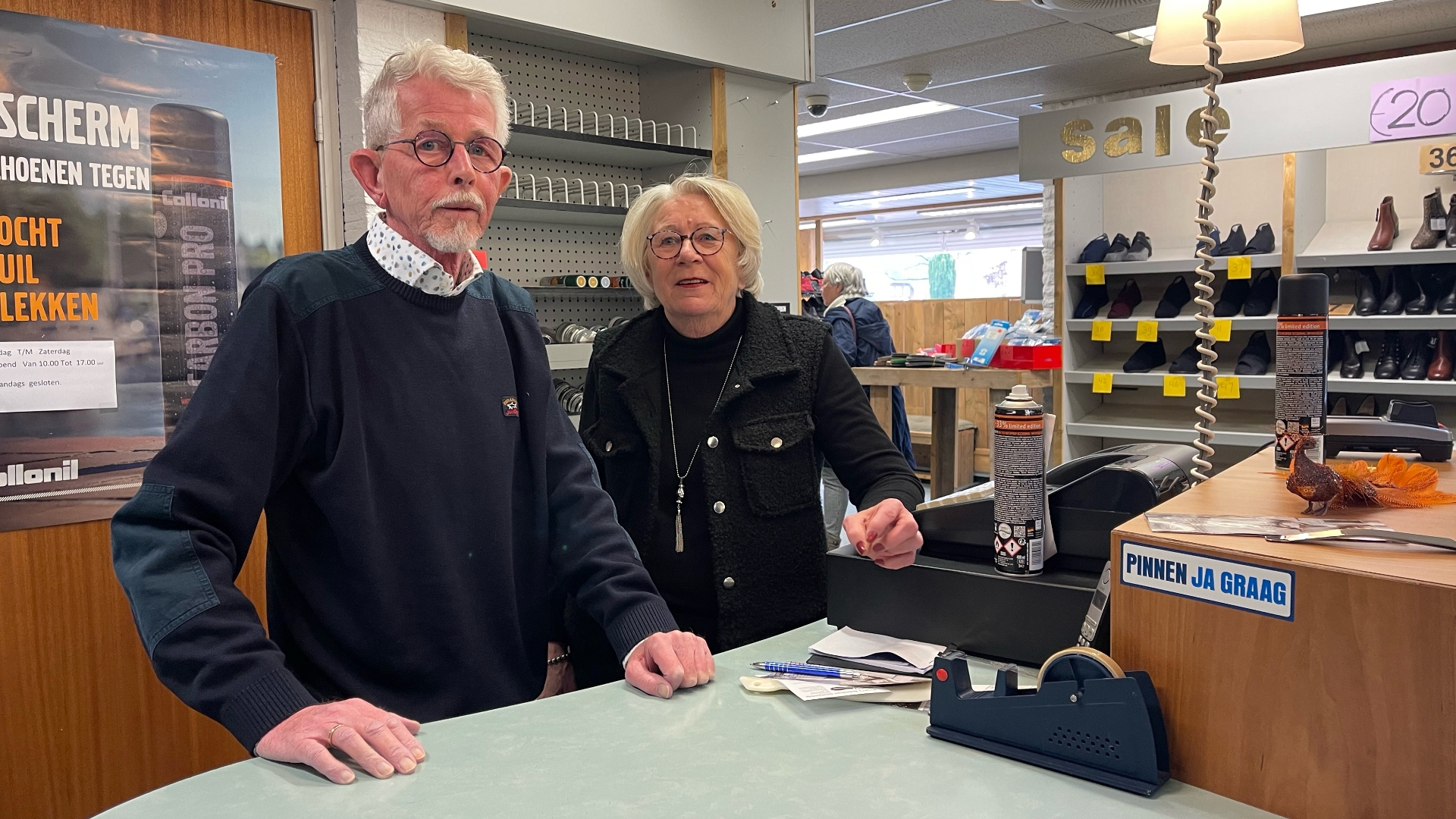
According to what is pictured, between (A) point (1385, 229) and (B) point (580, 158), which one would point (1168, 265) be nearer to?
(A) point (1385, 229)

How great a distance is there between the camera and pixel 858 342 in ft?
20.6

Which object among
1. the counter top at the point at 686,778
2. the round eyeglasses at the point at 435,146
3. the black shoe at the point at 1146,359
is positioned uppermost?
the round eyeglasses at the point at 435,146

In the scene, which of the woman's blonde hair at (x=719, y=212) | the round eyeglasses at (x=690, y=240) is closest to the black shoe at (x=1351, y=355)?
the woman's blonde hair at (x=719, y=212)

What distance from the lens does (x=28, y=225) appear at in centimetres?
243

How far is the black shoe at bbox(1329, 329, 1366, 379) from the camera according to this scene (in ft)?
16.4

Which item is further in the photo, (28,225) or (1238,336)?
(1238,336)

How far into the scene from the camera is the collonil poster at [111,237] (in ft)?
7.95

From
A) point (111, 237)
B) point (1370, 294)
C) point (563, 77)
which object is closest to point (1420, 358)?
point (1370, 294)

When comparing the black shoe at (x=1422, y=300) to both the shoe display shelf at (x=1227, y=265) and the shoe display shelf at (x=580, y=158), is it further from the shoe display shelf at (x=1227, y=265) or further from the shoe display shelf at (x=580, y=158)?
the shoe display shelf at (x=580, y=158)

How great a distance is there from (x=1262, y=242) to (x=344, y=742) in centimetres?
570

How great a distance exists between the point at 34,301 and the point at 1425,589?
2.86 meters

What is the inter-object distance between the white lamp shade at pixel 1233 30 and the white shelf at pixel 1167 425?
11.1 feet

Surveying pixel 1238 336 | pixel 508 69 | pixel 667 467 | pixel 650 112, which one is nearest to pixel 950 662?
pixel 667 467

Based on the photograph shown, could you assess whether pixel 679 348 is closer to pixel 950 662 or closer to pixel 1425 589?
pixel 950 662
